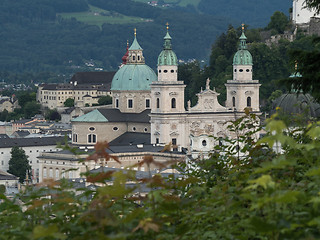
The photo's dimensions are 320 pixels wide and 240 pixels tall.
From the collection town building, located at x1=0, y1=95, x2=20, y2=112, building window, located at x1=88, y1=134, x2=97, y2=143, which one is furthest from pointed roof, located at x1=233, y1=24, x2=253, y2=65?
town building, located at x1=0, y1=95, x2=20, y2=112

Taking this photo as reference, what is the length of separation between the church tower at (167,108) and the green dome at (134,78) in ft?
27.2

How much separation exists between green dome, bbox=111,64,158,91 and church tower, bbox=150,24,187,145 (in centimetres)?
828

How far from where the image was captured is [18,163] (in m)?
96.8

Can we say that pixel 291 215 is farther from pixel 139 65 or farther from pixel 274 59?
pixel 274 59

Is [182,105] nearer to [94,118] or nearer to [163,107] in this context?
[163,107]

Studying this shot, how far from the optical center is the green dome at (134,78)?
90.4m

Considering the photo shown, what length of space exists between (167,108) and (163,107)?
344mm

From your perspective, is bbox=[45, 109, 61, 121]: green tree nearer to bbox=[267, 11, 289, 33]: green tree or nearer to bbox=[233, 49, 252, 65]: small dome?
bbox=[267, 11, 289, 33]: green tree

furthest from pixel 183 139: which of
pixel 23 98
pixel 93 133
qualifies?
pixel 23 98

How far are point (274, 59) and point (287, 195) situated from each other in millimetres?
92566

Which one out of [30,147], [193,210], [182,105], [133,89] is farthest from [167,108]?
[193,210]

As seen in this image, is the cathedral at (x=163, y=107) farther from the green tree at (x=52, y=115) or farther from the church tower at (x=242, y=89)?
the green tree at (x=52, y=115)

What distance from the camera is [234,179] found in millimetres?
11234

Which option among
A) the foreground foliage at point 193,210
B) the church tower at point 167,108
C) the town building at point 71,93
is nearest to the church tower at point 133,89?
the church tower at point 167,108
